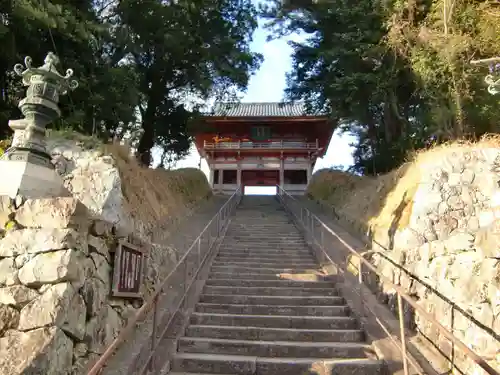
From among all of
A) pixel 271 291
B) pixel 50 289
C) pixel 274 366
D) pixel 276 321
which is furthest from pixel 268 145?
pixel 50 289

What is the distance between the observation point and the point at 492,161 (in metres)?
7.80

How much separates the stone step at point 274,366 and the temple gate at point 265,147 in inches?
811

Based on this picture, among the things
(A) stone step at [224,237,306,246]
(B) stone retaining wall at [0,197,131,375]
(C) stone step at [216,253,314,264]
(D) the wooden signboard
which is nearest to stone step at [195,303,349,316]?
(D) the wooden signboard

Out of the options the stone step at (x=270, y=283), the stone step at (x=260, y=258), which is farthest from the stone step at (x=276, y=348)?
the stone step at (x=260, y=258)

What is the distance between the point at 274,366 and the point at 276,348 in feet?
1.30

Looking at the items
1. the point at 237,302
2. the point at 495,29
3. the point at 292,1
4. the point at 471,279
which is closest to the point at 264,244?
the point at 237,302

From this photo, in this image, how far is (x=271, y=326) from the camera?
223 inches

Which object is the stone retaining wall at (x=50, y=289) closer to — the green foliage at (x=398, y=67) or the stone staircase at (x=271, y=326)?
the stone staircase at (x=271, y=326)

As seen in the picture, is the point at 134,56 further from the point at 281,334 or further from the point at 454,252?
the point at 454,252

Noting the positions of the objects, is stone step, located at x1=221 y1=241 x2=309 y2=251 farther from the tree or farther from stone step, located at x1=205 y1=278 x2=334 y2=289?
the tree

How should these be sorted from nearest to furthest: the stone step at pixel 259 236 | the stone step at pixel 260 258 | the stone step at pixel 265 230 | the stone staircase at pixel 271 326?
the stone staircase at pixel 271 326 → the stone step at pixel 260 258 → the stone step at pixel 259 236 → the stone step at pixel 265 230

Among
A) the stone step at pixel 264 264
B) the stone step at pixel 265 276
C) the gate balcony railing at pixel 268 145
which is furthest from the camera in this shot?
the gate balcony railing at pixel 268 145

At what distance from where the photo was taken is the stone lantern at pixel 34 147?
487 centimetres

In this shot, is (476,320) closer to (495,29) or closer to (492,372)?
(492,372)
